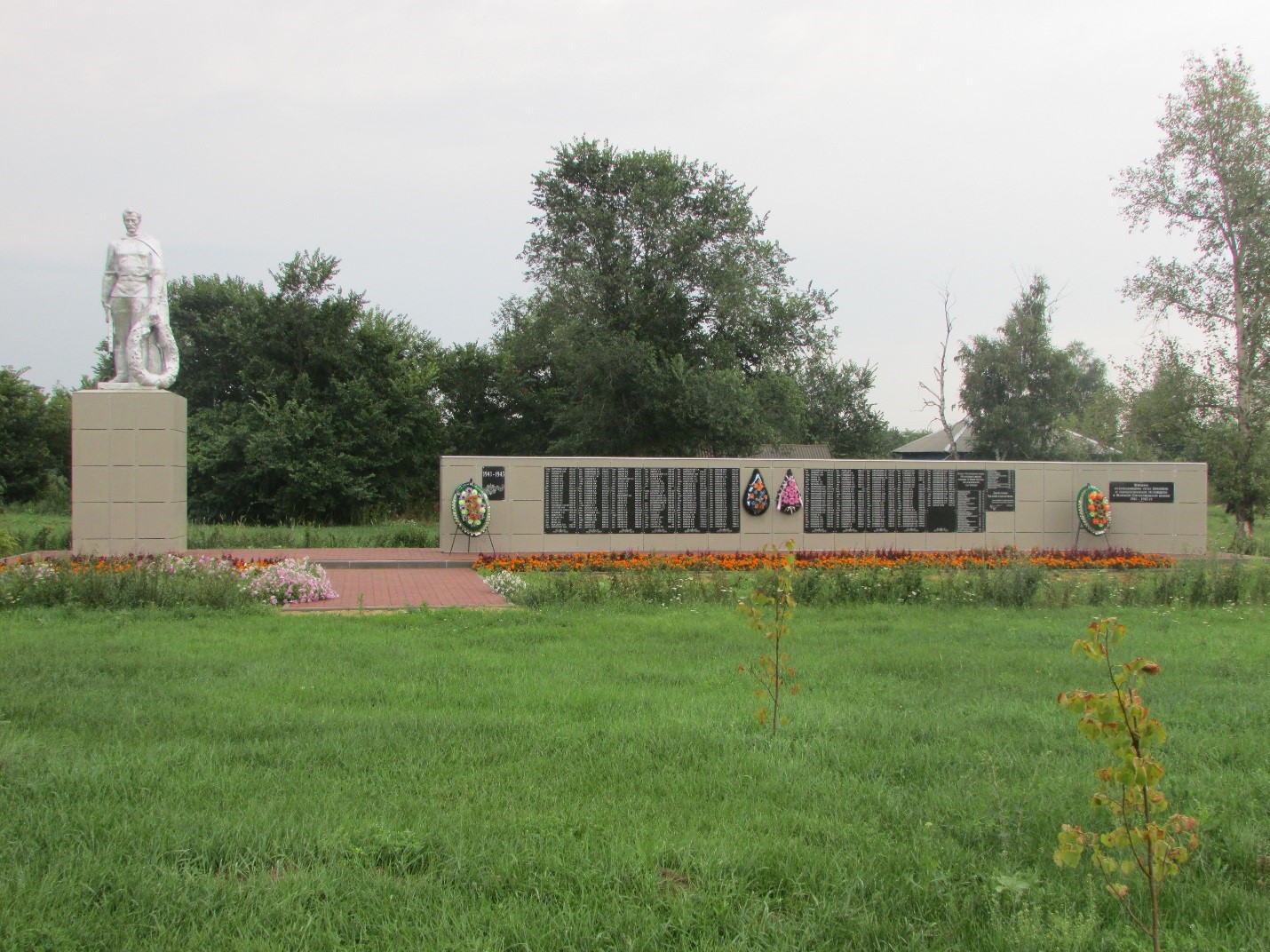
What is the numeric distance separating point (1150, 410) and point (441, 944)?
25555 millimetres

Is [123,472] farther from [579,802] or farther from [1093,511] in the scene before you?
[1093,511]

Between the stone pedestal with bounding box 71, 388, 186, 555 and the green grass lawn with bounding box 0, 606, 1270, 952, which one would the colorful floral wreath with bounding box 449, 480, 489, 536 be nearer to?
the stone pedestal with bounding box 71, 388, 186, 555

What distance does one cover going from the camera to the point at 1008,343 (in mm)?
42812

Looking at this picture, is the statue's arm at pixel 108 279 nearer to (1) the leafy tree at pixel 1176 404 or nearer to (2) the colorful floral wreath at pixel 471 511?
(2) the colorful floral wreath at pixel 471 511

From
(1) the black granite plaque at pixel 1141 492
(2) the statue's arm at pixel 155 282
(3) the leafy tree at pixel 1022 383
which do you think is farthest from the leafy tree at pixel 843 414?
(2) the statue's arm at pixel 155 282

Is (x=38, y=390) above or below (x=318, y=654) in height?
above

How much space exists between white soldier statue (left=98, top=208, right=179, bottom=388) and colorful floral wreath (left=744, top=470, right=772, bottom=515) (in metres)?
9.82

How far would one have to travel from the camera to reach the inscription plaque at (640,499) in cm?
1753

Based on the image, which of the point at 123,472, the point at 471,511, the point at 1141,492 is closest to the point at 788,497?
the point at 471,511

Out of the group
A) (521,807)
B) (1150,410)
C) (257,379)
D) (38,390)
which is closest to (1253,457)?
(1150,410)

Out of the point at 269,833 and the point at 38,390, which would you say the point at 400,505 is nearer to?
the point at 38,390

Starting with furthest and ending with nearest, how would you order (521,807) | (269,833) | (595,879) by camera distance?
(521,807) → (269,833) → (595,879)

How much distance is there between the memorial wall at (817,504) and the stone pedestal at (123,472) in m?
4.43

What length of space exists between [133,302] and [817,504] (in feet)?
38.8
